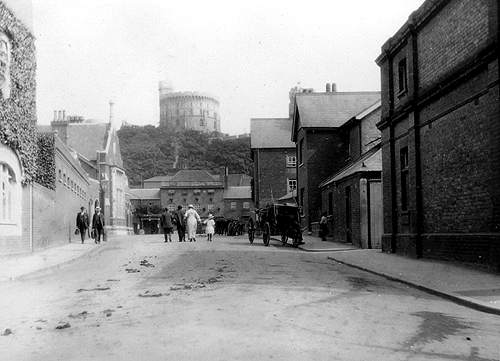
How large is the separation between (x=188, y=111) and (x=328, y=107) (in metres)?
111

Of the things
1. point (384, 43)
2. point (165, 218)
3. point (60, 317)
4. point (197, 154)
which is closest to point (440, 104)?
point (384, 43)

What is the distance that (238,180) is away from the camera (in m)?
102

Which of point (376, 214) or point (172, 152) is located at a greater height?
point (172, 152)

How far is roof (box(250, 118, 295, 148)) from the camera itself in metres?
50.2

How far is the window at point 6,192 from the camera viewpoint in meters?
18.0

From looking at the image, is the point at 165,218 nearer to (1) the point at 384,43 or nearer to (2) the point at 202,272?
(1) the point at 384,43

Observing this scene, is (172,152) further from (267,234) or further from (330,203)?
(267,234)

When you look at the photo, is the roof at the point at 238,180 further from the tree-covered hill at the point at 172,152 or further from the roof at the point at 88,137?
the roof at the point at 88,137

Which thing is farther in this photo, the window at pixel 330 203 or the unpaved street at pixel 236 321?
the window at pixel 330 203

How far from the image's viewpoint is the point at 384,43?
816 inches

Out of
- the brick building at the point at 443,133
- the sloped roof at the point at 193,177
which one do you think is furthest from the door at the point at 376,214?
the sloped roof at the point at 193,177

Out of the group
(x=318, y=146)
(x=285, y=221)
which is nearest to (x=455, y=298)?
(x=285, y=221)

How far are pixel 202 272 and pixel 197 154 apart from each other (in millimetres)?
113102

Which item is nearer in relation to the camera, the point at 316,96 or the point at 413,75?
the point at 413,75
